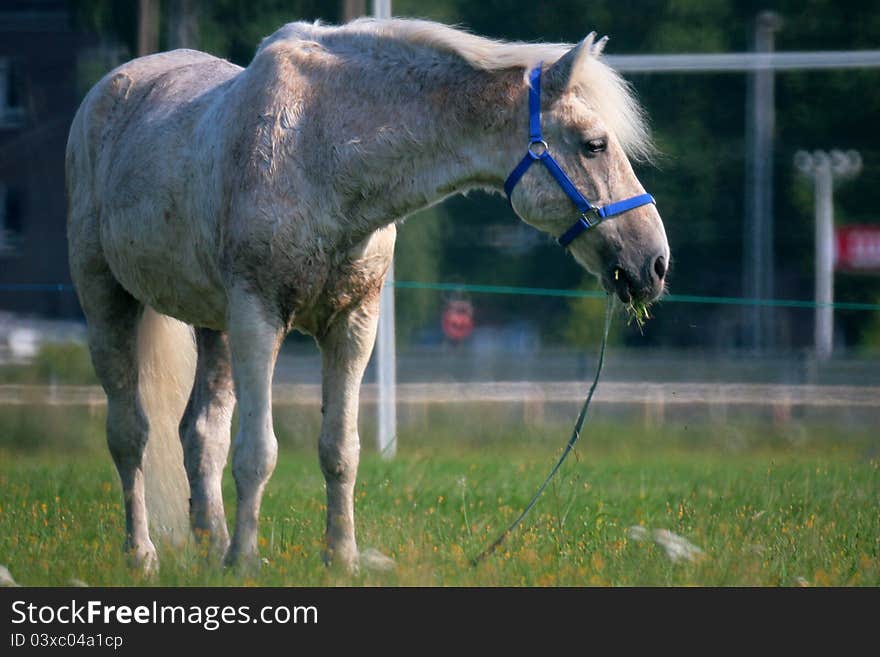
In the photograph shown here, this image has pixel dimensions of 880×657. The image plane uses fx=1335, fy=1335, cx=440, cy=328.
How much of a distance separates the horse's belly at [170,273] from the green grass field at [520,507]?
3.25 feet

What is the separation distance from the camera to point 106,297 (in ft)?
19.6

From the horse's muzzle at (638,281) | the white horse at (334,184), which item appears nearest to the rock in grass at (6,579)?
the white horse at (334,184)

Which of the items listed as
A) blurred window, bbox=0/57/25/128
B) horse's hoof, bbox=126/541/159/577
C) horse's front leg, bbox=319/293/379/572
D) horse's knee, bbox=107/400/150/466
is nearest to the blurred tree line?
blurred window, bbox=0/57/25/128

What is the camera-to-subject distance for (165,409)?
6.09 m

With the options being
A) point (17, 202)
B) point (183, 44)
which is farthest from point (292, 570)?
point (17, 202)

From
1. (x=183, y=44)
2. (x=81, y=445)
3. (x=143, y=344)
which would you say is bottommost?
(x=81, y=445)

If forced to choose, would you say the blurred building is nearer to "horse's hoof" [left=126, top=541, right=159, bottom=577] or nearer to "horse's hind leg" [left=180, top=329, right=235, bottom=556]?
"horse's hind leg" [left=180, top=329, right=235, bottom=556]

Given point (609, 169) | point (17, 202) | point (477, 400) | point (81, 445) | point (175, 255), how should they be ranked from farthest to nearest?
point (17, 202), point (477, 400), point (81, 445), point (175, 255), point (609, 169)

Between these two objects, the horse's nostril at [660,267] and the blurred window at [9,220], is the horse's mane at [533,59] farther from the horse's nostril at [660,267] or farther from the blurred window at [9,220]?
the blurred window at [9,220]

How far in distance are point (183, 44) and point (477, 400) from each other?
403cm

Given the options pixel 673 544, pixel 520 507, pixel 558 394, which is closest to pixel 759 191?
pixel 558 394

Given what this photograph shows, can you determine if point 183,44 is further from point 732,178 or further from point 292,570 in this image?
point 292,570

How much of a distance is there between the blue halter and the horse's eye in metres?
0.12

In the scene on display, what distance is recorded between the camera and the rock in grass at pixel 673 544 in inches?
202
